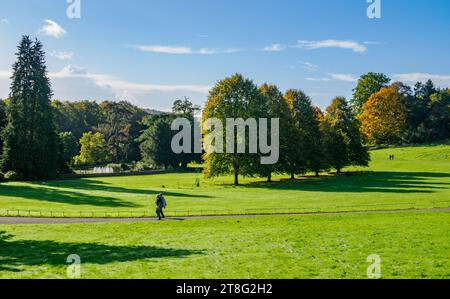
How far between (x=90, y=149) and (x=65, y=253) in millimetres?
102154

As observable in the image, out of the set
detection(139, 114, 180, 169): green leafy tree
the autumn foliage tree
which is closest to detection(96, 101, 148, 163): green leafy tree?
detection(139, 114, 180, 169): green leafy tree

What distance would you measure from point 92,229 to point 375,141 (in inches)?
4304

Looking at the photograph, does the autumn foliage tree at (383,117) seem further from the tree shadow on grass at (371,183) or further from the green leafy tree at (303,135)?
the green leafy tree at (303,135)

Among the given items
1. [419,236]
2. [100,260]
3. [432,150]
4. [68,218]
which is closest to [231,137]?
[68,218]

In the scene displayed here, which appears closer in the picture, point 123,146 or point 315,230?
point 315,230

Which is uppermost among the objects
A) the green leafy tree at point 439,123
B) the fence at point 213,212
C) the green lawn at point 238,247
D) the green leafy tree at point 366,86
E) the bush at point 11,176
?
the green leafy tree at point 366,86

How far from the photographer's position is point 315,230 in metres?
27.8

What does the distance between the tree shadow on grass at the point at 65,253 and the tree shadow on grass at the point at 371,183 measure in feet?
125

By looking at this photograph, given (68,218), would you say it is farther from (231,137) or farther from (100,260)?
(231,137)

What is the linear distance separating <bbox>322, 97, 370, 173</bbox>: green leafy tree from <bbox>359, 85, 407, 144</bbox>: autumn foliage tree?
4261 cm

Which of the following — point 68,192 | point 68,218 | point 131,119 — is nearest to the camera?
point 68,218

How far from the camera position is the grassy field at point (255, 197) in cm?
3908

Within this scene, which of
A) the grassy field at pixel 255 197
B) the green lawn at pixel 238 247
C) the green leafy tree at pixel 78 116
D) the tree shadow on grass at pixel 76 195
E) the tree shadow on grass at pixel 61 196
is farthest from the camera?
the green leafy tree at pixel 78 116

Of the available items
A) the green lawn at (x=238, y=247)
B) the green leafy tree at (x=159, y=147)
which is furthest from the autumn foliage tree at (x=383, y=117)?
the green lawn at (x=238, y=247)
